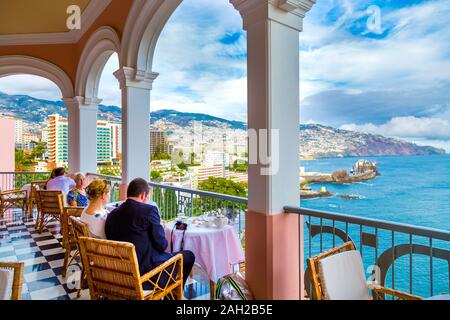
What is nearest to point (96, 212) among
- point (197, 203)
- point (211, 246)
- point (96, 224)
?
point (96, 224)

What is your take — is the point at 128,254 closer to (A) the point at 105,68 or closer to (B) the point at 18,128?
(A) the point at 105,68

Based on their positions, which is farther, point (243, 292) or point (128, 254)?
point (243, 292)

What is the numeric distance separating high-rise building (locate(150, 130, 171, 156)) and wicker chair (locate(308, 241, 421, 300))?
3.90m

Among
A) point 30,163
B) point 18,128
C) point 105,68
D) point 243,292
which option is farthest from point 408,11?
point 18,128

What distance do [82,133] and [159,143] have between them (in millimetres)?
2476

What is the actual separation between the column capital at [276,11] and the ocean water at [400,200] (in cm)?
119

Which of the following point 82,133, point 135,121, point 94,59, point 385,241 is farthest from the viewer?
point 82,133

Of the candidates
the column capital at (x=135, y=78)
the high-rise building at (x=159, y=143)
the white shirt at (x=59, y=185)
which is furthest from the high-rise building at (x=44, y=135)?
the column capital at (x=135, y=78)

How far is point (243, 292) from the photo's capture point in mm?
2156

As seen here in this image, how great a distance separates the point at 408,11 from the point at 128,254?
8.63 meters

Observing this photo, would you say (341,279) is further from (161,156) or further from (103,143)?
(103,143)

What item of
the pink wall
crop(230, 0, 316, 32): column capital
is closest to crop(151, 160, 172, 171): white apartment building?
crop(230, 0, 316, 32): column capital

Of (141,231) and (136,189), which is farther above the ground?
(136,189)

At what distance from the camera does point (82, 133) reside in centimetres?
649
